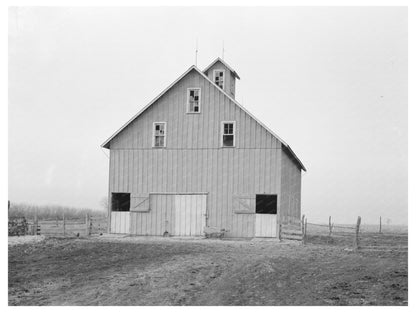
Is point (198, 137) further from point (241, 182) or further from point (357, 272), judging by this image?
point (357, 272)

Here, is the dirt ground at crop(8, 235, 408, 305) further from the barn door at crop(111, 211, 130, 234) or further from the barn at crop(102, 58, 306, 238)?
the barn door at crop(111, 211, 130, 234)

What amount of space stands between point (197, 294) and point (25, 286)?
18.0 ft

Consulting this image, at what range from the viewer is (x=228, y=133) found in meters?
27.9

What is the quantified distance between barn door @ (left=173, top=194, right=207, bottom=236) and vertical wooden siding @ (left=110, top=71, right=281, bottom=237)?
371 millimetres

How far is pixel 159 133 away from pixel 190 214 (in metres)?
4.65

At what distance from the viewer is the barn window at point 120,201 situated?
2961cm

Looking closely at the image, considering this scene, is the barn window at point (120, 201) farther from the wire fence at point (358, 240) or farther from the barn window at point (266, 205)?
the wire fence at point (358, 240)

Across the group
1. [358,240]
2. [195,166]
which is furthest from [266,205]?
[358,240]

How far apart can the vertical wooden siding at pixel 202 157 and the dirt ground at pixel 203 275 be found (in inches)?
176

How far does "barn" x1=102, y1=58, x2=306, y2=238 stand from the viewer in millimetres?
27391

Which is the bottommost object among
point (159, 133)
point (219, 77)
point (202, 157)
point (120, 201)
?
point (120, 201)

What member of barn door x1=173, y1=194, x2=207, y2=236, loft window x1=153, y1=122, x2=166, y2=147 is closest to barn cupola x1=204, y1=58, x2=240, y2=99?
loft window x1=153, y1=122, x2=166, y2=147

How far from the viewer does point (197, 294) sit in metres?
14.5

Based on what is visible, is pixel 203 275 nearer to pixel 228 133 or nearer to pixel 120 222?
pixel 228 133
